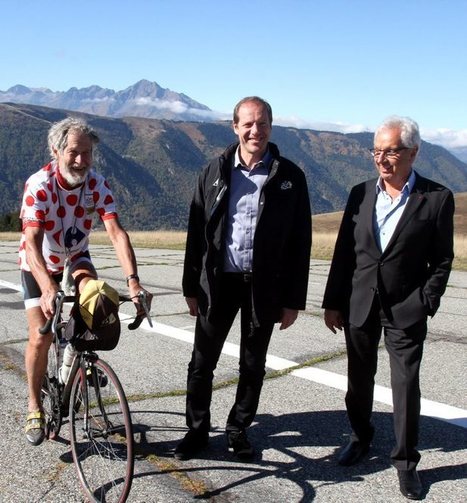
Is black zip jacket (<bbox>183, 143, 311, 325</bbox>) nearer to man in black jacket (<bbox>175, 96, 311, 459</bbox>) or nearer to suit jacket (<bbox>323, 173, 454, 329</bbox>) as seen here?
man in black jacket (<bbox>175, 96, 311, 459</bbox>)

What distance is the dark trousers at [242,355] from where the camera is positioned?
4102 millimetres

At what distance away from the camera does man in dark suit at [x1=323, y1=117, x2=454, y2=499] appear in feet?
12.0

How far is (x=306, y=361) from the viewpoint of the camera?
21.2 ft

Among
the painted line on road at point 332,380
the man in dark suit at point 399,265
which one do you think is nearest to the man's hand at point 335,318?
the man in dark suit at point 399,265

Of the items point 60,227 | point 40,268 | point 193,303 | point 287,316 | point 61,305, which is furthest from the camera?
point 193,303

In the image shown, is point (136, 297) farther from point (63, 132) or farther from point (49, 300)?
point (63, 132)

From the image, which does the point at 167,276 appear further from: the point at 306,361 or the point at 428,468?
the point at 428,468

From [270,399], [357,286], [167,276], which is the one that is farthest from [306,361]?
[167,276]

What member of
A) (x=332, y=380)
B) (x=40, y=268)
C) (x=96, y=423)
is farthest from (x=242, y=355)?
(x=332, y=380)

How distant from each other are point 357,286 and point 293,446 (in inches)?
48.0

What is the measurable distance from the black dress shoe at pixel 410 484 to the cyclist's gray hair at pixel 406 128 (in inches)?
74.4

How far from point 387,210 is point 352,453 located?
157cm

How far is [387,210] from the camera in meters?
3.80

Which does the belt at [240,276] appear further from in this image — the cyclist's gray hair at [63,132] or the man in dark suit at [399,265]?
the cyclist's gray hair at [63,132]
